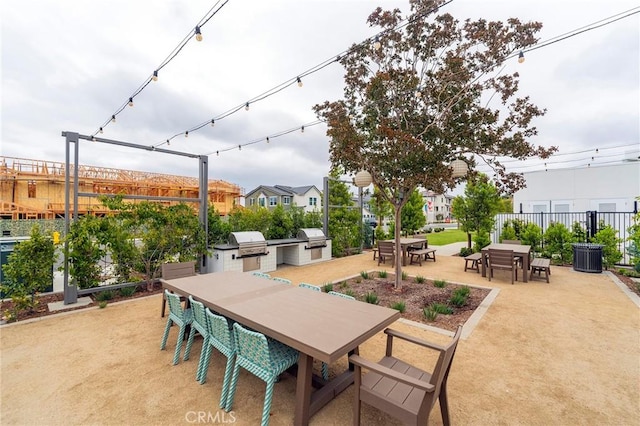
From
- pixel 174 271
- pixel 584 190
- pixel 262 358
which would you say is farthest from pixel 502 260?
pixel 584 190

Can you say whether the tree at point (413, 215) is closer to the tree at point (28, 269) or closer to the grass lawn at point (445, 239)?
the grass lawn at point (445, 239)

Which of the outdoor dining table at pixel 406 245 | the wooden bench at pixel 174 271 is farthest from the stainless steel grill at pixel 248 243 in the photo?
the outdoor dining table at pixel 406 245

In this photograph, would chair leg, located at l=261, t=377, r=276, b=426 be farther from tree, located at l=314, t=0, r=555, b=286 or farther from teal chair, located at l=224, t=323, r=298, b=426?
tree, located at l=314, t=0, r=555, b=286

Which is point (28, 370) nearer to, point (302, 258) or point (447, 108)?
point (302, 258)

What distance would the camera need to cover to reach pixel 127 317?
176 inches

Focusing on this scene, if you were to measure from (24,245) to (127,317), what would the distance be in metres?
2.12

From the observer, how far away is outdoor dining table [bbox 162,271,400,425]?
6.51 feet

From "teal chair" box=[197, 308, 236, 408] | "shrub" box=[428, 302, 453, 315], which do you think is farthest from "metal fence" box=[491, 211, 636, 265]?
"teal chair" box=[197, 308, 236, 408]

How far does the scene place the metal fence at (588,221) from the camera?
8539 mm

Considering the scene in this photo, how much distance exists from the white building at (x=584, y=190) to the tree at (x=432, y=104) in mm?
14009

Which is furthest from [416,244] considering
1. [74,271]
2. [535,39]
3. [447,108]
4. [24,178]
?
[24,178]

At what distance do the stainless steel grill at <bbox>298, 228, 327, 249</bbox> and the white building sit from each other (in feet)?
47.1

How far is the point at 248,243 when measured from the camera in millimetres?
7570

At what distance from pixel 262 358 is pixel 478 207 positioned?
11.0m
